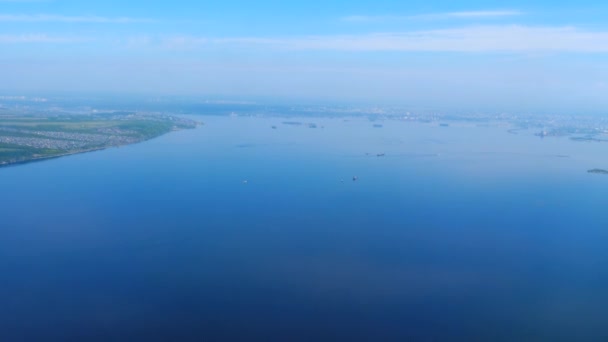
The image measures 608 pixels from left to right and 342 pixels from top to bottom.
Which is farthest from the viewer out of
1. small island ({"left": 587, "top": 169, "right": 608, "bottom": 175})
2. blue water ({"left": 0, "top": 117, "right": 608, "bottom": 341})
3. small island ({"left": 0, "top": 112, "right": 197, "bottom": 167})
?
small island ({"left": 0, "top": 112, "right": 197, "bottom": 167})

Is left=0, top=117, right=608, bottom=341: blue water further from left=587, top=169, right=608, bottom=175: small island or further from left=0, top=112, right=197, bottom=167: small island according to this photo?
left=0, top=112, right=197, bottom=167: small island

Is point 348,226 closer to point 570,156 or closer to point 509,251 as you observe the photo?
point 509,251

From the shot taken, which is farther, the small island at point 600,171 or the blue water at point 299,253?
the small island at point 600,171

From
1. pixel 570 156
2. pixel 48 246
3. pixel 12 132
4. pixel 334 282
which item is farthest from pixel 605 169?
pixel 12 132

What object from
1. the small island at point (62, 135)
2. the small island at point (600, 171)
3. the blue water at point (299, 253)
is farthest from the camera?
the small island at point (62, 135)

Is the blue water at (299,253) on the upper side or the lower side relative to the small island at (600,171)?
lower

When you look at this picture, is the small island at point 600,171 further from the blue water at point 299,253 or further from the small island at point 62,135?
the small island at point 62,135

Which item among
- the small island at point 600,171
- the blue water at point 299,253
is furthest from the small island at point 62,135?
the small island at point 600,171

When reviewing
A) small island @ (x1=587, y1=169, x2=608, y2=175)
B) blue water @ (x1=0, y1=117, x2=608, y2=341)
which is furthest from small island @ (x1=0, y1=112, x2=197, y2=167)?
small island @ (x1=587, y1=169, x2=608, y2=175)
